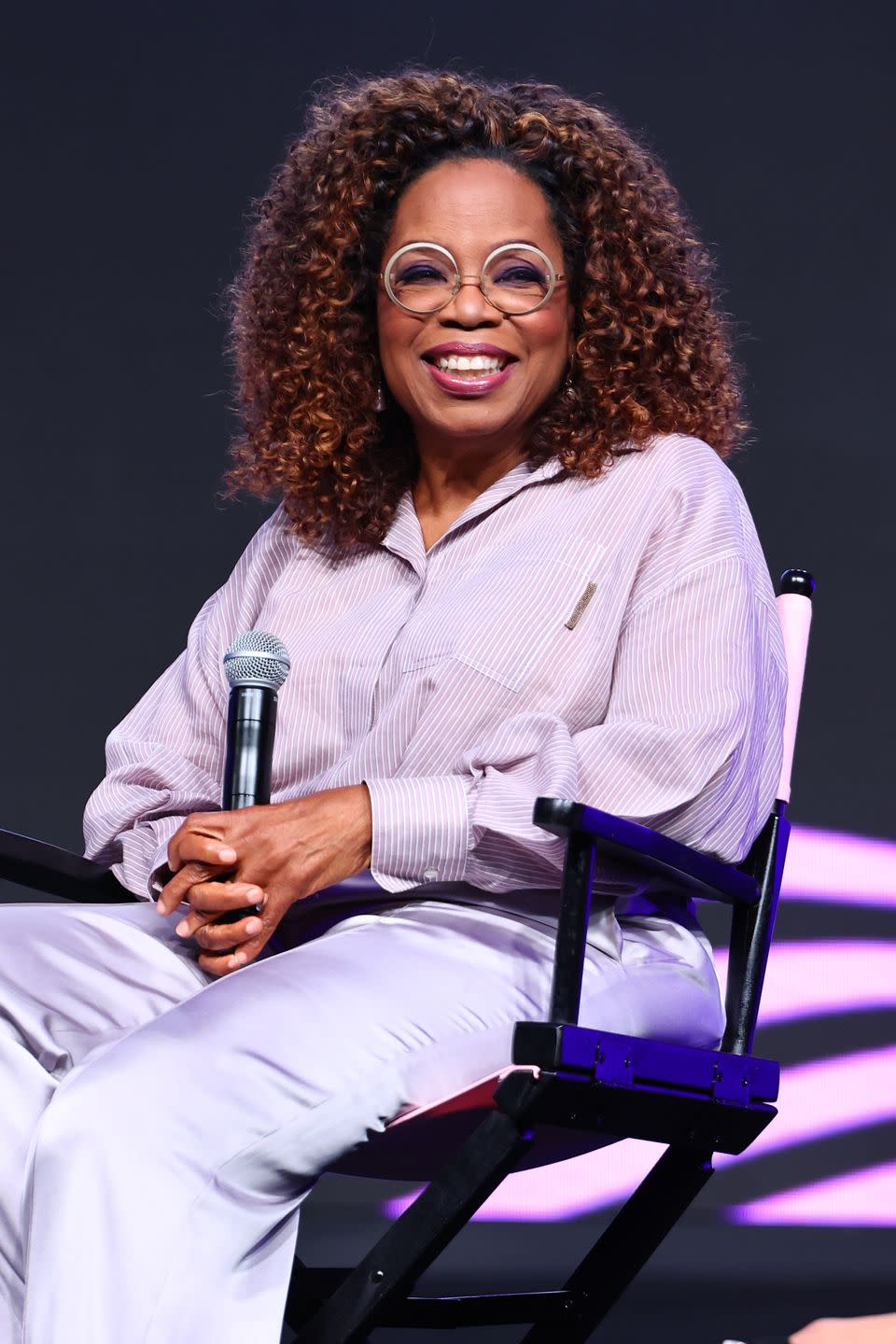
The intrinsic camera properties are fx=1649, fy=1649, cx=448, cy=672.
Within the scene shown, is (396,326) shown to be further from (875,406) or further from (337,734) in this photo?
(875,406)

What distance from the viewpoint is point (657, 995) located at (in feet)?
5.07

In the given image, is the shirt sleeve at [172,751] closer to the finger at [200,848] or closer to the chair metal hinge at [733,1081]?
the finger at [200,848]

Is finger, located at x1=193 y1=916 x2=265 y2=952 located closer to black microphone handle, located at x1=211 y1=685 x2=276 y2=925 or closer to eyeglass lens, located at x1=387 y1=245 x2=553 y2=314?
black microphone handle, located at x1=211 y1=685 x2=276 y2=925

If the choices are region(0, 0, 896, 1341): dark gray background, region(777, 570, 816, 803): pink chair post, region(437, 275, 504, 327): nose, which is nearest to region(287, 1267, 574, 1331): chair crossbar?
region(777, 570, 816, 803): pink chair post

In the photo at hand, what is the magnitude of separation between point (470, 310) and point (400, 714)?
48cm

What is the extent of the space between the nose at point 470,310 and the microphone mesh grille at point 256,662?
515 mm

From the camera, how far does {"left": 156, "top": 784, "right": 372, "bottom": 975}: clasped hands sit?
4.77 feet

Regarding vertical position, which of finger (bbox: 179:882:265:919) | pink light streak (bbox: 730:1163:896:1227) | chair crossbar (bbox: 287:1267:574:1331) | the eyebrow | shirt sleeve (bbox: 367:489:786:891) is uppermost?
the eyebrow

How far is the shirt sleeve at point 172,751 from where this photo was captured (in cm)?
184

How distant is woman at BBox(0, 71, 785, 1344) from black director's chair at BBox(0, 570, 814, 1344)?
5cm

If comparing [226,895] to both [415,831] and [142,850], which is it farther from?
[142,850]

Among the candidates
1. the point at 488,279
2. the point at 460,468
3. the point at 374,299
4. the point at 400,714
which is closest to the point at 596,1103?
the point at 400,714

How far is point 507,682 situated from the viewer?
1659 mm

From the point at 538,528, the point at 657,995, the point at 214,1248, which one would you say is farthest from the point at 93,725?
the point at 214,1248
